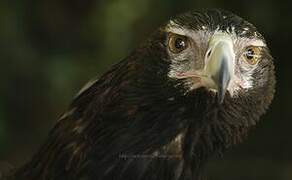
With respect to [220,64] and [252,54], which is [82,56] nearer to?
[252,54]

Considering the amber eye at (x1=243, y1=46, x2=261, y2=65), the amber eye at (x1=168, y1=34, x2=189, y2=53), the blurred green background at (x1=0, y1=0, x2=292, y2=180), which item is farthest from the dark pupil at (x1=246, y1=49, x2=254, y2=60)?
the blurred green background at (x1=0, y1=0, x2=292, y2=180)

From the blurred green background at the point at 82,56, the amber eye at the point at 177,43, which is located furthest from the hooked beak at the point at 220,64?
the blurred green background at the point at 82,56

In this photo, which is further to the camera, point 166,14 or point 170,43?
point 166,14

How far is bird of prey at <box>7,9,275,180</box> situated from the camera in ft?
9.62

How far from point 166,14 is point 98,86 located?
2.87 meters

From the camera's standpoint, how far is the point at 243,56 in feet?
9.82

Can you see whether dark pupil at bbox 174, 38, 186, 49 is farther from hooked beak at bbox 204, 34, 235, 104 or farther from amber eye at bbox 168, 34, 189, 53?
hooked beak at bbox 204, 34, 235, 104

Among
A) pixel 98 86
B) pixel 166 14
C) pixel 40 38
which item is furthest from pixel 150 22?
pixel 98 86

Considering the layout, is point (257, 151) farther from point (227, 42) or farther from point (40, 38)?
point (227, 42)

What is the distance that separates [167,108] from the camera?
297 centimetres

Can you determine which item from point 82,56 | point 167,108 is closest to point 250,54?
point 167,108

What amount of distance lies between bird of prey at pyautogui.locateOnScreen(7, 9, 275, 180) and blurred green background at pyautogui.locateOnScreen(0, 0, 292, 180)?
2389mm

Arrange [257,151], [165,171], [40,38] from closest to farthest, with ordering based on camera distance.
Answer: [165,171] < [40,38] < [257,151]

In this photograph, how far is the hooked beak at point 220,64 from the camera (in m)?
2.75
